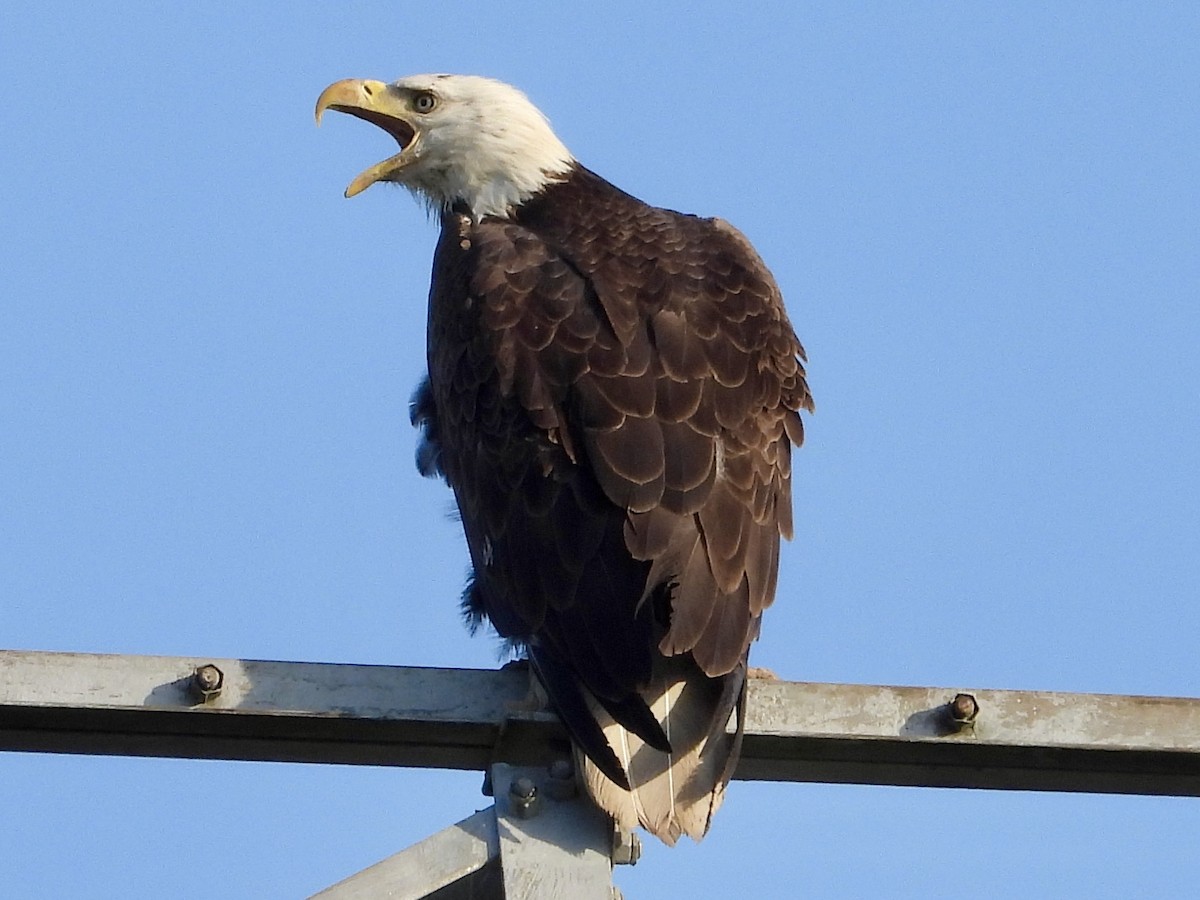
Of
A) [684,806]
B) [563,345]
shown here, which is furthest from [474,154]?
[684,806]

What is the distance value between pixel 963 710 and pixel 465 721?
1002 mm

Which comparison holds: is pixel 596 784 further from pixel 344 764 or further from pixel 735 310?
pixel 735 310

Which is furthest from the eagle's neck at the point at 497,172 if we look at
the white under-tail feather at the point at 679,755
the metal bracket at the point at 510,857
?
the metal bracket at the point at 510,857

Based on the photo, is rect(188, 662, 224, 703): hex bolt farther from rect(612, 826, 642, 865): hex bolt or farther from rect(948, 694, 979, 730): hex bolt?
rect(948, 694, 979, 730): hex bolt

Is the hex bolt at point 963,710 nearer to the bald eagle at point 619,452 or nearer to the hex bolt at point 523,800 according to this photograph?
the bald eagle at point 619,452

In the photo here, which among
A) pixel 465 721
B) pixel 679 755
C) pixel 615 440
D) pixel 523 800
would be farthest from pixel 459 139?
pixel 523 800

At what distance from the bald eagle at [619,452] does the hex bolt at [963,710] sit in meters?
0.49

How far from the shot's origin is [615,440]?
17.3 ft

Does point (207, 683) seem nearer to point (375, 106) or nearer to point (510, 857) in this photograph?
point (510, 857)

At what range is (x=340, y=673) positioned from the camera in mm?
4027

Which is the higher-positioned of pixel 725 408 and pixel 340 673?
pixel 725 408

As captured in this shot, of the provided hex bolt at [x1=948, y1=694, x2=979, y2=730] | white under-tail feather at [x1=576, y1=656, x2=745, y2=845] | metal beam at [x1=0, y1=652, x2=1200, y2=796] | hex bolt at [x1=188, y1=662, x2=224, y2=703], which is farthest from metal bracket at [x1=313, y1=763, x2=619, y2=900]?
hex bolt at [x1=948, y1=694, x2=979, y2=730]

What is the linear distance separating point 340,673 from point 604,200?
326 centimetres

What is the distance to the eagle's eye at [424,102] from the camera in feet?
24.8
